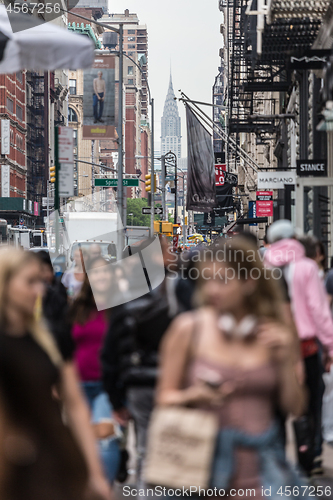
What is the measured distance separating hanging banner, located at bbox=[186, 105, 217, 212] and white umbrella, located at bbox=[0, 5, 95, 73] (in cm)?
2004

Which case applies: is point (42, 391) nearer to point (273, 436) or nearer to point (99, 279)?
point (273, 436)

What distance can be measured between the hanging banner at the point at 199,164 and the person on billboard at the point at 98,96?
12.3 ft

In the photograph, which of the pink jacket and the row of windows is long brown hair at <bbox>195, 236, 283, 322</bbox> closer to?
the pink jacket

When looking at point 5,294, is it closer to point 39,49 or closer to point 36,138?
point 39,49

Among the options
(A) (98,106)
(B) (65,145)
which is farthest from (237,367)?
(A) (98,106)

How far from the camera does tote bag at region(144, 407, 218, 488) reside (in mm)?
3082

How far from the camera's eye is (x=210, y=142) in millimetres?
27719

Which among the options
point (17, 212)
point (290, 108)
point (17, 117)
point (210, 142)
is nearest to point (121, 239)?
point (210, 142)

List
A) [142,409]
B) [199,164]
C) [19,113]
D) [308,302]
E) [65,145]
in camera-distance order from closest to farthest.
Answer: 1. [142,409]
2. [308,302]
3. [65,145]
4. [199,164]
5. [19,113]

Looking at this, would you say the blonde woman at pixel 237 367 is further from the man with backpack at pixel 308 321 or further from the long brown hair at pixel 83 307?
the man with backpack at pixel 308 321

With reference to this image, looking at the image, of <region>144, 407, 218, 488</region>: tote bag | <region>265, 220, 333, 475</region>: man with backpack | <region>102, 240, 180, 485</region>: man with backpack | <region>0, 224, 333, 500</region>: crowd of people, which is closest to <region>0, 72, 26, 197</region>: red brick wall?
<region>265, 220, 333, 475</region>: man with backpack

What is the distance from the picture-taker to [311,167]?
1683cm

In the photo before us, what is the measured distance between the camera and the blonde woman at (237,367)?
10.2 ft

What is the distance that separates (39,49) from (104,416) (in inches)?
143
